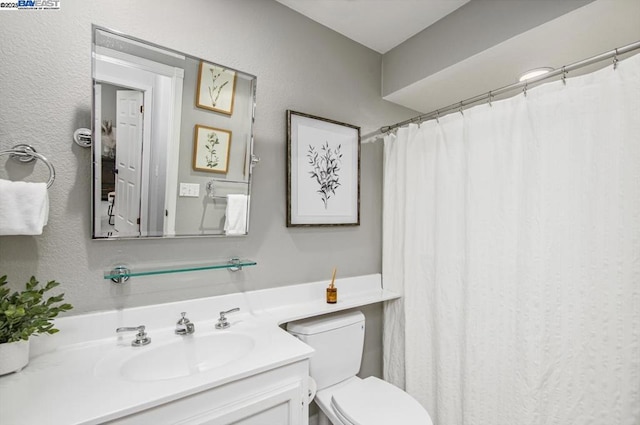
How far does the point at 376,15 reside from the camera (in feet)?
A: 5.59

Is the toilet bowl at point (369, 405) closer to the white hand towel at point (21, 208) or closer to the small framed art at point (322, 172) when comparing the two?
the small framed art at point (322, 172)

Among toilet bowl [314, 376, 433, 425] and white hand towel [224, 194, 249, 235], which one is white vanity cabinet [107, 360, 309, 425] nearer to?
toilet bowl [314, 376, 433, 425]

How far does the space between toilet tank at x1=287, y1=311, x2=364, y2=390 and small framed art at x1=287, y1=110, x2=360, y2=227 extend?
539 millimetres

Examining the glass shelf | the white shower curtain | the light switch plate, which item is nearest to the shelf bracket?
the glass shelf

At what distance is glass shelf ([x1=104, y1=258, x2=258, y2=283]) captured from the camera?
117 cm

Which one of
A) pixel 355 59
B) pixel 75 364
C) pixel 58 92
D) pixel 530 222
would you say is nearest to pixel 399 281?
pixel 530 222

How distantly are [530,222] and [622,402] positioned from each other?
0.68 metres

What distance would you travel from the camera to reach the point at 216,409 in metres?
0.90

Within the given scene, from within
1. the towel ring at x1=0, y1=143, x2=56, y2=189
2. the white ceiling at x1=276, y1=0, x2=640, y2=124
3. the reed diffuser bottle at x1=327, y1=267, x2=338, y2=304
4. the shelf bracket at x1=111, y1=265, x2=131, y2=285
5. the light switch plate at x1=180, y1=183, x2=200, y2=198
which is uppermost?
the white ceiling at x1=276, y1=0, x2=640, y2=124

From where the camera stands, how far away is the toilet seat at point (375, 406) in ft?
4.21

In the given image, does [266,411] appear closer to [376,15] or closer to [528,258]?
[528,258]

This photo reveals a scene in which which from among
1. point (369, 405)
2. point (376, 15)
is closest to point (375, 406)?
point (369, 405)

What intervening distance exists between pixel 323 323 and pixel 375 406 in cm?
44

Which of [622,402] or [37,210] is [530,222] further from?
[37,210]
